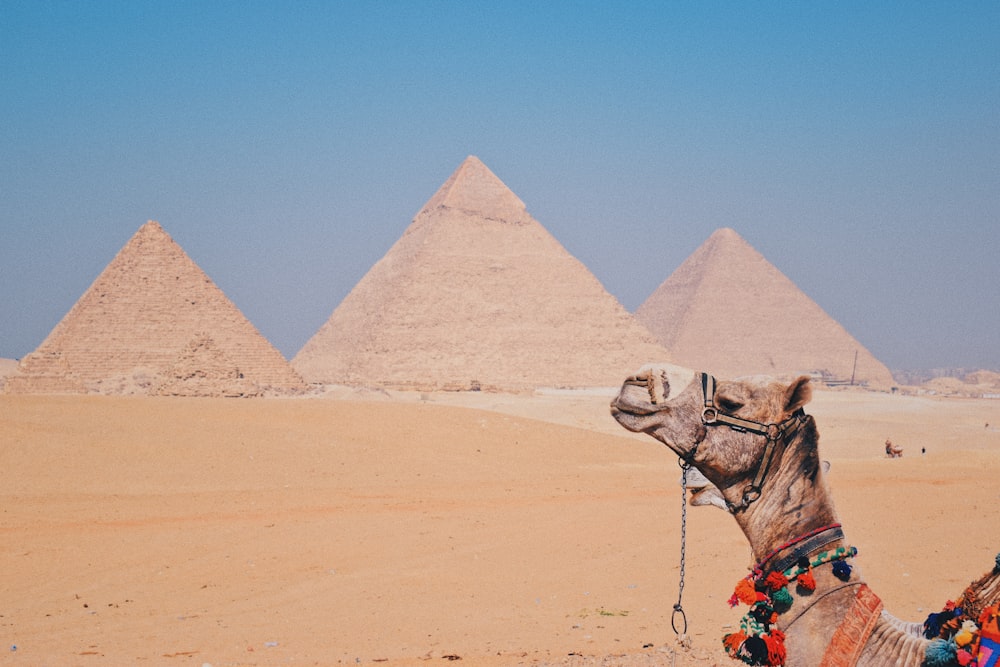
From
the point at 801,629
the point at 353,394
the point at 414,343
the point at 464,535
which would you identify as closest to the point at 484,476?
the point at 464,535

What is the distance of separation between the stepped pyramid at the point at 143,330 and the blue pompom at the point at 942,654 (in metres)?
41.9

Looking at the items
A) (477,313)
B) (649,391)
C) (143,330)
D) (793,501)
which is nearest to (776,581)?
(793,501)

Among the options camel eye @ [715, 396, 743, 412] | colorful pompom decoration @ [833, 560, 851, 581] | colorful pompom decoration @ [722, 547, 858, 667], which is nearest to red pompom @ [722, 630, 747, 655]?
colorful pompom decoration @ [722, 547, 858, 667]

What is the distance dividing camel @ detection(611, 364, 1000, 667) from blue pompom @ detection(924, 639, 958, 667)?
11 mm

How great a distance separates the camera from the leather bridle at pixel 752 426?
2.27 metres

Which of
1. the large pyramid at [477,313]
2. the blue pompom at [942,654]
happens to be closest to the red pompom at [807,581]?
the blue pompom at [942,654]

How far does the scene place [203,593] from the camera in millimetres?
7250

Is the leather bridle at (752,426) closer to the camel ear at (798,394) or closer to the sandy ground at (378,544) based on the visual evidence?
the camel ear at (798,394)

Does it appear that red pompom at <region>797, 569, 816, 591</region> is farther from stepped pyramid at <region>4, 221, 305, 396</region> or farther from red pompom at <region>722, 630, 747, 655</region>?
stepped pyramid at <region>4, 221, 305, 396</region>

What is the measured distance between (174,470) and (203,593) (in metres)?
6.69

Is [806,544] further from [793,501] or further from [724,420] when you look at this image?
[724,420]

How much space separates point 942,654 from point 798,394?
0.61 meters

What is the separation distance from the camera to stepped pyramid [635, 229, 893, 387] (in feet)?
399

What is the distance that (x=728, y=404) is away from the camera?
2.28 m
